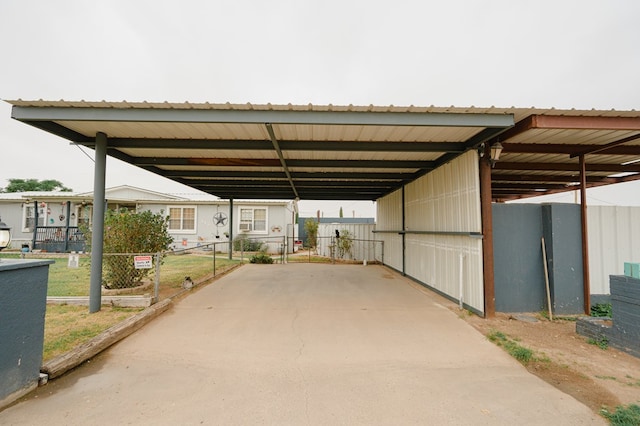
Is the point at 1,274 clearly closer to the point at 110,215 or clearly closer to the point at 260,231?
the point at 110,215

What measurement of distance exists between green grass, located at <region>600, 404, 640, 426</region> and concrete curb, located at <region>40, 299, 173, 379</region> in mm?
5310

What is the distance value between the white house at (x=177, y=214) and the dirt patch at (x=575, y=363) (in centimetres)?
1347

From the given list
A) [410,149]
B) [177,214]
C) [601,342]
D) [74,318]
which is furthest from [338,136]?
[177,214]

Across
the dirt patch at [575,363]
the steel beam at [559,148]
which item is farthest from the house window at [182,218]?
the steel beam at [559,148]

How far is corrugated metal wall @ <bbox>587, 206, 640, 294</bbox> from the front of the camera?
6.04 meters

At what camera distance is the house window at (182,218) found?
1803cm

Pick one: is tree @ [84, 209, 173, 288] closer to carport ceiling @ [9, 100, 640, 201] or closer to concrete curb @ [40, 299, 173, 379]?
carport ceiling @ [9, 100, 640, 201]

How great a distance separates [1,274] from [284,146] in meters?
4.47

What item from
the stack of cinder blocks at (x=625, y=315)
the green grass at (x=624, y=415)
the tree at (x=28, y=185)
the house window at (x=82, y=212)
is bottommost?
the green grass at (x=624, y=415)

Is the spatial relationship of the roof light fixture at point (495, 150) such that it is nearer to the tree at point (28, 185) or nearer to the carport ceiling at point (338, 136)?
the carport ceiling at point (338, 136)

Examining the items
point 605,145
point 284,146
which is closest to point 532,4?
point 605,145

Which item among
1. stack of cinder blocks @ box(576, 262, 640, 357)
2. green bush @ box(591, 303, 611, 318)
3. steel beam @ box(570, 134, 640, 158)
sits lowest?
green bush @ box(591, 303, 611, 318)

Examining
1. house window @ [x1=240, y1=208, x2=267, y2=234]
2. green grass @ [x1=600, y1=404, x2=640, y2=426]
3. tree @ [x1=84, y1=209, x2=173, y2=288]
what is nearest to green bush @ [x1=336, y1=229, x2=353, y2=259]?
house window @ [x1=240, y1=208, x2=267, y2=234]

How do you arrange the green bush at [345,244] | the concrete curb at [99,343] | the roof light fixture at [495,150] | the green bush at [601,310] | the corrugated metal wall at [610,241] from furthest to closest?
the green bush at [345,244], the corrugated metal wall at [610,241], the green bush at [601,310], the roof light fixture at [495,150], the concrete curb at [99,343]
